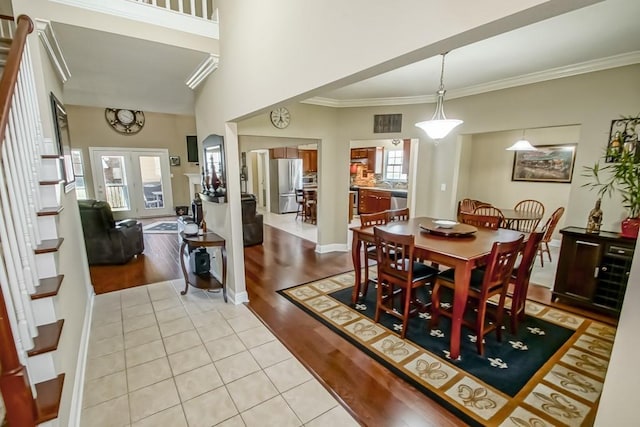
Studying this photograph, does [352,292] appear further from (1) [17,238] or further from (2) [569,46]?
(2) [569,46]

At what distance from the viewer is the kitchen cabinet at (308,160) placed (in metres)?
9.58

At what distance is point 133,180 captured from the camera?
808 centimetres

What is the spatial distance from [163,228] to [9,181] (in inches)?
246

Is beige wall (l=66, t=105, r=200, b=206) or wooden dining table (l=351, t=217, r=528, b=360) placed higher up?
beige wall (l=66, t=105, r=200, b=206)

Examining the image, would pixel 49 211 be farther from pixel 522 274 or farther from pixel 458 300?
pixel 522 274

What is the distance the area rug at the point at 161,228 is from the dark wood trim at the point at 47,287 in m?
5.40

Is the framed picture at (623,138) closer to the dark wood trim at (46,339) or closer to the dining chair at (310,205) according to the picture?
the dark wood trim at (46,339)

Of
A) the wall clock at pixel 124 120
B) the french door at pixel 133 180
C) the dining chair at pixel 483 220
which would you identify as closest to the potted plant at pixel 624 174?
the dining chair at pixel 483 220

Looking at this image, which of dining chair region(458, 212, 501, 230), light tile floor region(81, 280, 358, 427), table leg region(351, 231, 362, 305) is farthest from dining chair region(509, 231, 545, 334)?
light tile floor region(81, 280, 358, 427)

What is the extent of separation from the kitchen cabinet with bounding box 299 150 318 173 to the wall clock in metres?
4.64

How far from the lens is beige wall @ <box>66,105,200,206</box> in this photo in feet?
23.9

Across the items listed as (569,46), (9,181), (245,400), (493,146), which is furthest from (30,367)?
(493,146)

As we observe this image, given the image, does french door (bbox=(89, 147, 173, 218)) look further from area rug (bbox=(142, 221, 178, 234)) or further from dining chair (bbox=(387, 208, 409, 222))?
dining chair (bbox=(387, 208, 409, 222))

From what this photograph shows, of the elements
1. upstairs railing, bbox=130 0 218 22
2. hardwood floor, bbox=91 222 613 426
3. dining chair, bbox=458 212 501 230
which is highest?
upstairs railing, bbox=130 0 218 22
